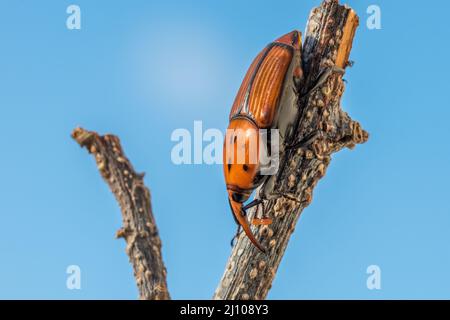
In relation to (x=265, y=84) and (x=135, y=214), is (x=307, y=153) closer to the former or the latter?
(x=265, y=84)

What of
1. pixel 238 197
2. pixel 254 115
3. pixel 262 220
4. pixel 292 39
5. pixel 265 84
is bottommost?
pixel 262 220

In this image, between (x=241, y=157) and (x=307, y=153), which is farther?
(x=307, y=153)

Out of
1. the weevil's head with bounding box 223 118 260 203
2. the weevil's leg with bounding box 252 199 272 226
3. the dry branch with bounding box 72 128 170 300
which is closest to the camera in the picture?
the dry branch with bounding box 72 128 170 300

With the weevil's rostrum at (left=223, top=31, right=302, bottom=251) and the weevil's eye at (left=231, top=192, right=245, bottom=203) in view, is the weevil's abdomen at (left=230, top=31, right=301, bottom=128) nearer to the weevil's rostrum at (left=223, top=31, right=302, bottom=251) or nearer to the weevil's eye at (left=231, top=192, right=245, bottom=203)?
the weevil's rostrum at (left=223, top=31, right=302, bottom=251)

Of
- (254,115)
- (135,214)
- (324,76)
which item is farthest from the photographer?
(324,76)

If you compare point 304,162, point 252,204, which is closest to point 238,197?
point 252,204

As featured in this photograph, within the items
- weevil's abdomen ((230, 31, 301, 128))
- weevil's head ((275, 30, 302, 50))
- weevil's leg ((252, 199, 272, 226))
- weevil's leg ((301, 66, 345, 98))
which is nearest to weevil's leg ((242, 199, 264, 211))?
weevil's leg ((252, 199, 272, 226))
